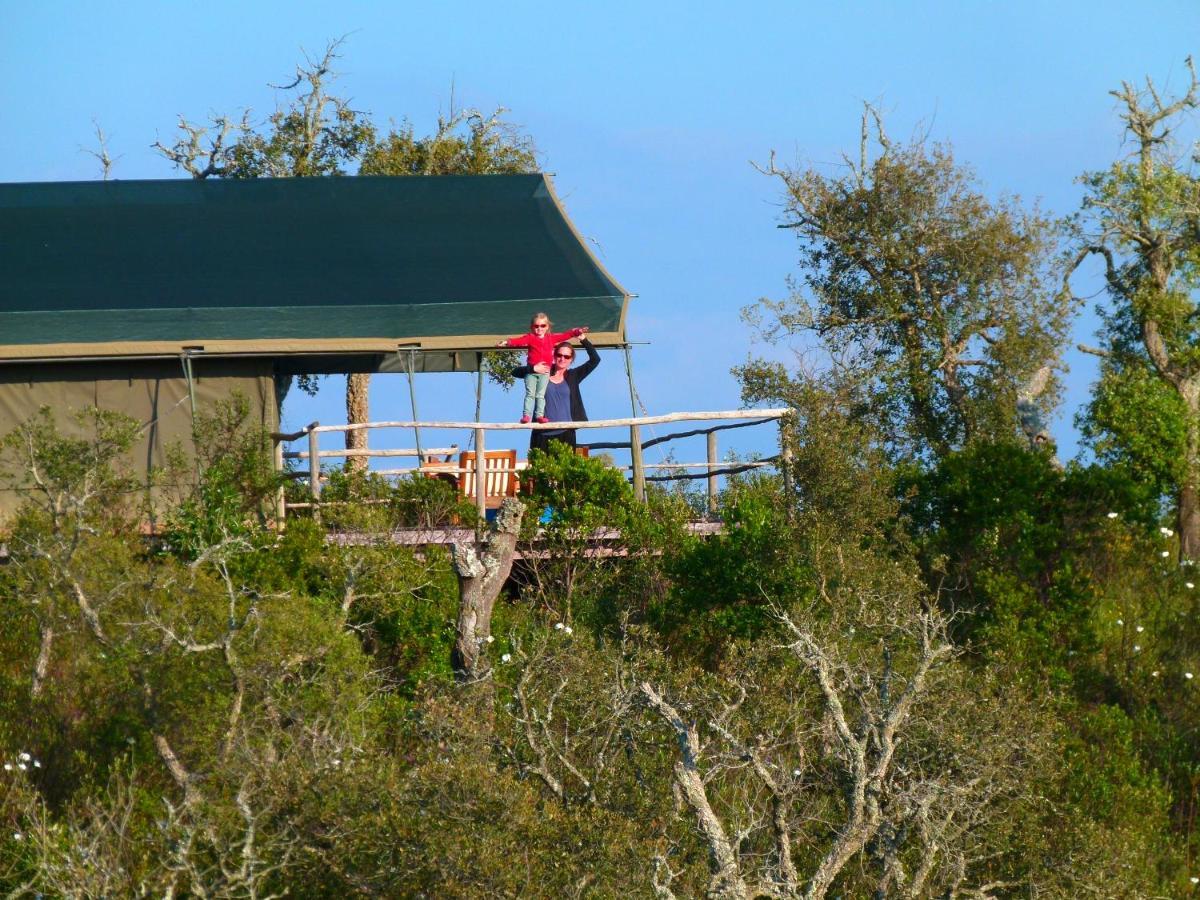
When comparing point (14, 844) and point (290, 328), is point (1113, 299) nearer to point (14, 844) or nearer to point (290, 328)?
point (290, 328)

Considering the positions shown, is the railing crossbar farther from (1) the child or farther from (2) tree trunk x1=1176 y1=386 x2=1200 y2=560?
(2) tree trunk x1=1176 y1=386 x2=1200 y2=560

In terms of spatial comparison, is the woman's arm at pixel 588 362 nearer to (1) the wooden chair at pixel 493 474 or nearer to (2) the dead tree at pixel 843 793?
(1) the wooden chair at pixel 493 474

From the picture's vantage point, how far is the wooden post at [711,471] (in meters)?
19.3

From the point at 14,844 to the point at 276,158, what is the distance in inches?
782

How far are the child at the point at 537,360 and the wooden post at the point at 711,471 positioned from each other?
6.81 ft

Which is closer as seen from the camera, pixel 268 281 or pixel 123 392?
pixel 123 392

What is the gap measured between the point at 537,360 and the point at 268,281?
369 cm

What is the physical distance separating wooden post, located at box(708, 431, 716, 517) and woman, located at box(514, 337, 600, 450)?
5.39 ft

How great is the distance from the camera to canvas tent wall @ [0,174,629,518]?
762 inches

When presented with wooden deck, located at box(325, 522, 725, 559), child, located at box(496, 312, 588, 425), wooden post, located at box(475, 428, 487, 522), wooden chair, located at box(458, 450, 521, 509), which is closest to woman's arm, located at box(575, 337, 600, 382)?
child, located at box(496, 312, 588, 425)

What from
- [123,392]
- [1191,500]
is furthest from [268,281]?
[1191,500]

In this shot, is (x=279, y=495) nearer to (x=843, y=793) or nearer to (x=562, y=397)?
(x=562, y=397)

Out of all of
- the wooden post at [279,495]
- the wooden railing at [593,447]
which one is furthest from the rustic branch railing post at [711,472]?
the wooden post at [279,495]

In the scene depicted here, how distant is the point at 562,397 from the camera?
1873 centimetres
